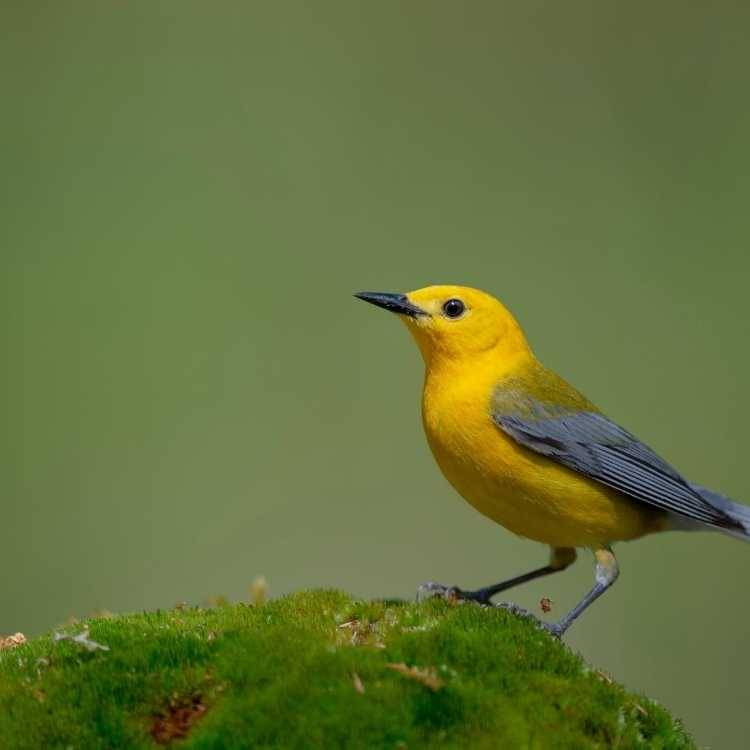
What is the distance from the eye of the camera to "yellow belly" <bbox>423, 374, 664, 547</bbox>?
22.1 ft

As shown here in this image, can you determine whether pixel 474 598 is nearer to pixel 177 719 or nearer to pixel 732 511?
pixel 732 511

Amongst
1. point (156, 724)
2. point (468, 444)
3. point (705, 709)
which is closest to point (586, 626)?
point (705, 709)

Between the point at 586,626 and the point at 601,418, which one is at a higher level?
the point at 601,418

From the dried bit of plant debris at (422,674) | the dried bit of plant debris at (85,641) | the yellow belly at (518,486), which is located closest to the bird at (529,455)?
the yellow belly at (518,486)

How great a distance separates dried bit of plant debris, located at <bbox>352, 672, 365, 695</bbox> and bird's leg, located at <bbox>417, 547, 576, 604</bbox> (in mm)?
1687

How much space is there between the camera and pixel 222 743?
4.48m

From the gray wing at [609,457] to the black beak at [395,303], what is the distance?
0.95 metres

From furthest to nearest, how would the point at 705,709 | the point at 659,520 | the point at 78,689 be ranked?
the point at 705,709
the point at 659,520
the point at 78,689

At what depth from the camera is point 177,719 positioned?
4766 mm

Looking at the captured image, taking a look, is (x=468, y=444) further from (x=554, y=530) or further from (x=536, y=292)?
(x=536, y=292)

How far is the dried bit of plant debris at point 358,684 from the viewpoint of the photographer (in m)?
4.64

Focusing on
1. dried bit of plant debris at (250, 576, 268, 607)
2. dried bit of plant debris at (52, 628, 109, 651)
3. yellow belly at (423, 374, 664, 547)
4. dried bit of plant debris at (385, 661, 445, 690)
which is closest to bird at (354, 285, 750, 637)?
yellow belly at (423, 374, 664, 547)

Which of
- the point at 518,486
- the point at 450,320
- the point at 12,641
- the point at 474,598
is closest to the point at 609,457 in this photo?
the point at 518,486

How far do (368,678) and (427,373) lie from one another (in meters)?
2.97
